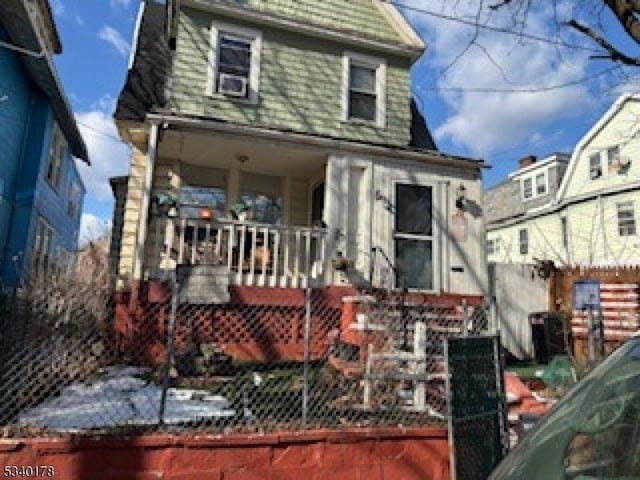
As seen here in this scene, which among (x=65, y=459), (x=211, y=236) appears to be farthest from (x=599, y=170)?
(x=65, y=459)

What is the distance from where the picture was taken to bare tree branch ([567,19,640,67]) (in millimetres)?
5457

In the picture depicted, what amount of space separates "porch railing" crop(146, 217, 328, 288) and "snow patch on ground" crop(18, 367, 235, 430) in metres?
2.64

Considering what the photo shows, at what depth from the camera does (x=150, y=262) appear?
28.5ft

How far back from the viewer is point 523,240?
25.2 meters

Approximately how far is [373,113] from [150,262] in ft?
20.1

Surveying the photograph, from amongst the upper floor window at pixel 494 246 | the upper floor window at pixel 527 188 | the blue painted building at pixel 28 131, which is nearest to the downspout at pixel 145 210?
the blue painted building at pixel 28 131

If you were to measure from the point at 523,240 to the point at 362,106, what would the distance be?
1711cm

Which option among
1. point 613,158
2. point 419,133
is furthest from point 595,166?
point 419,133

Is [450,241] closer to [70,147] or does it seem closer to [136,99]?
[136,99]

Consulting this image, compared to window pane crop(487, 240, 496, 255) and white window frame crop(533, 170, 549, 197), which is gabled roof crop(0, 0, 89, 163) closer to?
white window frame crop(533, 170, 549, 197)

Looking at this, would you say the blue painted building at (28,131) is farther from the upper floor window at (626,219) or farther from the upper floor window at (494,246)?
the upper floor window at (494,246)

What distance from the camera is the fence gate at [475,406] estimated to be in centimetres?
414

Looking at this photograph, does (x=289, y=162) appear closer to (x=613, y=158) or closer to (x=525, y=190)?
(x=613, y=158)

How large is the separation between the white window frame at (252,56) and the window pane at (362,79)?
226cm
